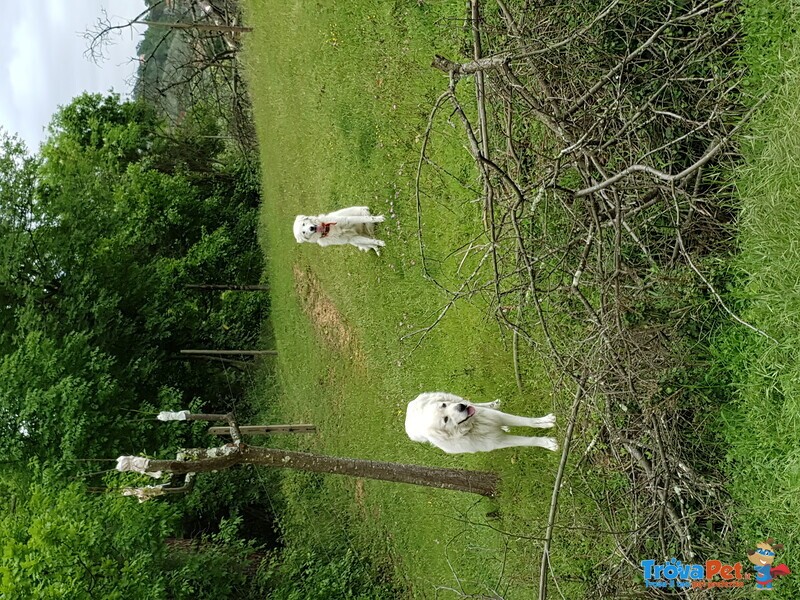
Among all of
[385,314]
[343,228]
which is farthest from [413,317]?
[343,228]

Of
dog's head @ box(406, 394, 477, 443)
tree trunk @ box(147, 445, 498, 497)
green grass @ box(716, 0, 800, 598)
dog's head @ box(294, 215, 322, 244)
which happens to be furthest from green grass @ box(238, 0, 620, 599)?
green grass @ box(716, 0, 800, 598)

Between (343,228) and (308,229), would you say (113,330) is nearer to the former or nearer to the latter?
(308,229)

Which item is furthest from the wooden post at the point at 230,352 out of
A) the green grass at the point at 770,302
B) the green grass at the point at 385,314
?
the green grass at the point at 770,302

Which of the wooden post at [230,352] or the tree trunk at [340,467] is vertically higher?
the wooden post at [230,352]

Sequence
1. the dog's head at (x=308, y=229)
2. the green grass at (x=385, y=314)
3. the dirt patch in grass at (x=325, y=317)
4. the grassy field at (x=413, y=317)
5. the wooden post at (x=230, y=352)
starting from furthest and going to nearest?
the wooden post at (x=230, y=352) < the dirt patch in grass at (x=325, y=317) < the dog's head at (x=308, y=229) < the green grass at (x=385, y=314) < the grassy field at (x=413, y=317)

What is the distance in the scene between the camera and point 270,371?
50.8 ft

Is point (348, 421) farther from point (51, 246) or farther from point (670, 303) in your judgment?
point (670, 303)

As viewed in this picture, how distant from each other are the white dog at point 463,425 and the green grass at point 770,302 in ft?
8.06

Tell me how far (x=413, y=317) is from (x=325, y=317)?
3.72 meters

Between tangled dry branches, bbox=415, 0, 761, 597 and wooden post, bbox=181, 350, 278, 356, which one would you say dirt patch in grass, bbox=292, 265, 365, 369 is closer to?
wooden post, bbox=181, 350, 278, 356

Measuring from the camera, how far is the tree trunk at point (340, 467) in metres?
6.00

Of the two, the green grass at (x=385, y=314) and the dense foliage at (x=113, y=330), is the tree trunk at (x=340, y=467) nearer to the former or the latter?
the green grass at (x=385, y=314)

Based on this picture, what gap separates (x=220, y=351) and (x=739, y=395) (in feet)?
39.8

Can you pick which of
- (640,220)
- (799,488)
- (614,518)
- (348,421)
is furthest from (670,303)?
(348,421)
